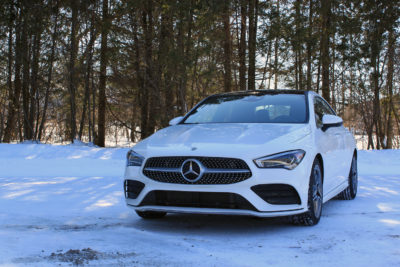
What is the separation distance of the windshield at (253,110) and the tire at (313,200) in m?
0.70

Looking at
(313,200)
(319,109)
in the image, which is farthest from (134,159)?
(319,109)

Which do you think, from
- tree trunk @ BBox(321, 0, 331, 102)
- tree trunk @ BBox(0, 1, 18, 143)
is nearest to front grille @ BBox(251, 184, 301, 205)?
tree trunk @ BBox(321, 0, 331, 102)

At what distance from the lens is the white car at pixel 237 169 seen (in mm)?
4410

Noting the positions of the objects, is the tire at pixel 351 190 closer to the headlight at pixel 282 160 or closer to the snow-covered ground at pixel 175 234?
the snow-covered ground at pixel 175 234

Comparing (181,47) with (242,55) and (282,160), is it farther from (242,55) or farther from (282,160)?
(282,160)

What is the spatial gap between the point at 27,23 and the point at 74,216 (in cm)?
1548

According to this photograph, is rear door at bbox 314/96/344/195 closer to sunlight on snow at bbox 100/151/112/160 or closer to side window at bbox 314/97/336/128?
side window at bbox 314/97/336/128

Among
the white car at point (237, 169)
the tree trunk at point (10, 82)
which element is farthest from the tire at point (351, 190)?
the tree trunk at point (10, 82)

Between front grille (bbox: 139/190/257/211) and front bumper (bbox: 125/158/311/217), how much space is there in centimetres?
3

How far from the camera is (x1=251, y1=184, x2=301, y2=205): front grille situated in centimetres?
440

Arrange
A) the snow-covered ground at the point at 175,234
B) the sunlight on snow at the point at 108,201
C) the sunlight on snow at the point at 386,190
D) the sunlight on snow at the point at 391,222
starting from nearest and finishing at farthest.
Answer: the snow-covered ground at the point at 175,234, the sunlight on snow at the point at 391,222, the sunlight on snow at the point at 108,201, the sunlight on snow at the point at 386,190

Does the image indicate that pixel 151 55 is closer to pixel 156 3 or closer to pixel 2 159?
pixel 156 3

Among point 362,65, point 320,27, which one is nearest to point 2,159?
point 320,27

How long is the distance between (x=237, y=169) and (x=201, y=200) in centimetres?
44
